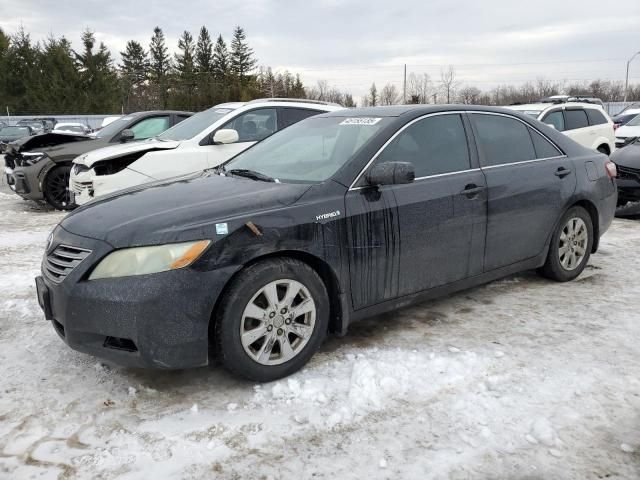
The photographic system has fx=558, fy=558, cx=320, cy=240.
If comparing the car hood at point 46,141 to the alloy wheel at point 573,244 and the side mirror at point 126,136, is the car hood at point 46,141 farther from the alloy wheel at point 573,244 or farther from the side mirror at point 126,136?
the alloy wheel at point 573,244

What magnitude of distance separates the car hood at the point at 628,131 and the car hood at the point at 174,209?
41.6 feet

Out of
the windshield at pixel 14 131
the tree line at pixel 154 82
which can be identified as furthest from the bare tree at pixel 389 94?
the windshield at pixel 14 131

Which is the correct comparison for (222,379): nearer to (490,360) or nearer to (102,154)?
(490,360)

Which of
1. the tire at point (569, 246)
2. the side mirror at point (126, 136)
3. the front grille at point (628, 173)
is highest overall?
the side mirror at point (126, 136)

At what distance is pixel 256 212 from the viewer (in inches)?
122

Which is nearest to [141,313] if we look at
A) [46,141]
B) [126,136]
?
[126,136]

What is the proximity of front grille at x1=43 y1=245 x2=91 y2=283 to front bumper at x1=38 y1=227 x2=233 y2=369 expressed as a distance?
0.04 m

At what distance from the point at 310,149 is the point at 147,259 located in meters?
1.59

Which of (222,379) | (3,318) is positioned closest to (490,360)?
(222,379)

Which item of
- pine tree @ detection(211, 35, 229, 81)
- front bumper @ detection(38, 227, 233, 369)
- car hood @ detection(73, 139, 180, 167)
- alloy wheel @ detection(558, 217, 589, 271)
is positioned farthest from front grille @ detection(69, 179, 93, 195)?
pine tree @ detection(211, 35, 229, 81)

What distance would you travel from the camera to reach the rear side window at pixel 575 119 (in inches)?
428

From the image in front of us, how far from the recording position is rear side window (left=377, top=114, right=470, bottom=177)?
3752 mm

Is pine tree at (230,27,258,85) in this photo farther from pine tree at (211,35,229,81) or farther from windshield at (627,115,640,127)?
windshield at (627,115,640,127)

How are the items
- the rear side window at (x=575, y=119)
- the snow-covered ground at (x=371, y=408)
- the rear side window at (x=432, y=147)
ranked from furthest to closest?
the rear side window at (x=575, y=119)
the rear side window at (x=432, y=147)
the snow-covered ground at (x=371, y=408)
